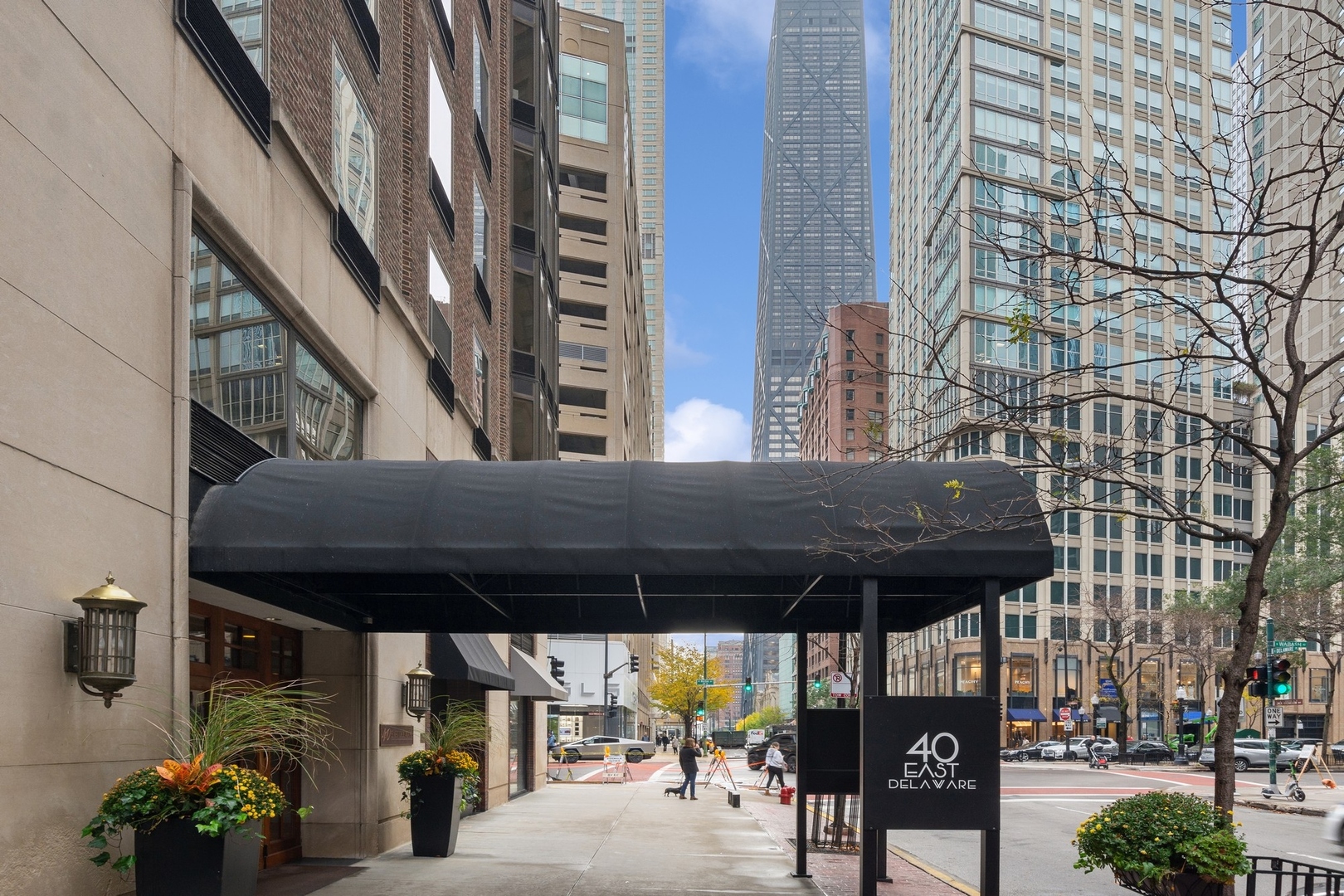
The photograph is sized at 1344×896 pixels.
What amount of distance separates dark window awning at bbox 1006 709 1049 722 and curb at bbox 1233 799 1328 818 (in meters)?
61.3

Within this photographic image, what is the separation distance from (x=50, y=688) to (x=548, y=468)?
4842 mm

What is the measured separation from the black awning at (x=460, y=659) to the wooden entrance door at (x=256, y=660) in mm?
4297

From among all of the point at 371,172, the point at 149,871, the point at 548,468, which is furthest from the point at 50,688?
the point at 371,172

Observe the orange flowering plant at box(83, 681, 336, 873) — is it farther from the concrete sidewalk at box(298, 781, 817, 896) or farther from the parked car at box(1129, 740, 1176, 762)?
the parked car at box(1129, 740, 1176, 762)

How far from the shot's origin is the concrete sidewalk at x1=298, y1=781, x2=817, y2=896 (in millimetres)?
13945

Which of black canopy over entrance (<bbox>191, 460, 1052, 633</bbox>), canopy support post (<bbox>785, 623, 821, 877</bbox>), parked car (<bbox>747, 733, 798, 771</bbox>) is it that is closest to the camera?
black canopy over entrance (<bbox>191, 460, 1052, 633</bbox>)

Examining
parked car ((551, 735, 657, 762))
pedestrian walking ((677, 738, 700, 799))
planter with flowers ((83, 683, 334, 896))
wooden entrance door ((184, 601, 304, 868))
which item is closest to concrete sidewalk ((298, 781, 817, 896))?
wooden entrance door ((184, 601, 304, 868))

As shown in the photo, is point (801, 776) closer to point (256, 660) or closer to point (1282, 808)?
point (256, 660)

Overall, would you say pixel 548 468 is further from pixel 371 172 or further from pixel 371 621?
pixel 371 172

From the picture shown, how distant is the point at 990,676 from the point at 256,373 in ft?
25.2

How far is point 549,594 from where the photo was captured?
49.5 feet

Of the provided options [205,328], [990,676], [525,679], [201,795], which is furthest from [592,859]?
[525,679]

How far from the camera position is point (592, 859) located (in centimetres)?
1705

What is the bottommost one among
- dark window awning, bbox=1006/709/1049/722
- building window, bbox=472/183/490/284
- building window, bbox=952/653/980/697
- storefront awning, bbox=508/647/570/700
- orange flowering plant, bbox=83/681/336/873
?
dark window awning, bbox=1006/709/1049/722
